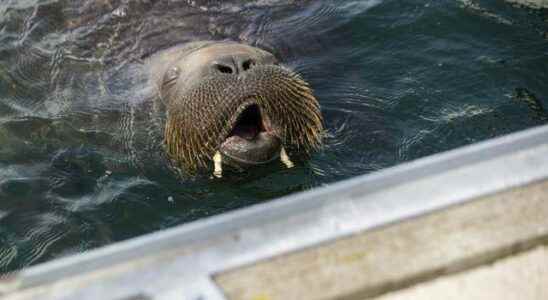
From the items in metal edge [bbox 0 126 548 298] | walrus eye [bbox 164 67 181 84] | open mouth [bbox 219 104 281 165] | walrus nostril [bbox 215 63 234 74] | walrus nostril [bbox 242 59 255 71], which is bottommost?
open mouth [bbox 219 104 281 165]

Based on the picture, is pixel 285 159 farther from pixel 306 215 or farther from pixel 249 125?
pixel 306 215

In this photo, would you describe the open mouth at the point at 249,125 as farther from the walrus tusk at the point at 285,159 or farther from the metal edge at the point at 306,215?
the metal edge at the point at 306,215

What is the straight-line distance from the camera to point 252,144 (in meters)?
5.51

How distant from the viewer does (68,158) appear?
251 inches

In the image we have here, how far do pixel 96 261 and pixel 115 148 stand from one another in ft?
13.4

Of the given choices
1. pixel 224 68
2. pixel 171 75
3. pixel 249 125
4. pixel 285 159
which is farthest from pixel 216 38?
pixel 285 159

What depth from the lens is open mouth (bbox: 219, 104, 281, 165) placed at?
5508 mm

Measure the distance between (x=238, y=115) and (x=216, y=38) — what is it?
192cm

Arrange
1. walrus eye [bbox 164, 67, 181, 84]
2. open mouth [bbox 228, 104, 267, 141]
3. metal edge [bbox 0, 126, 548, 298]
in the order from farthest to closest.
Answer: walrus eye [bbox 164, 67, 181, 84]
open mouth [bbox 228, 104, 267, 141]
metal edge [bbox 0, 126, 548, 298]

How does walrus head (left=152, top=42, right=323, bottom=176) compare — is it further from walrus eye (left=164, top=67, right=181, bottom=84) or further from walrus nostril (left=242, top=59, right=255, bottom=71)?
walrus eye (left=164, top=67, right=181, bottom=84)

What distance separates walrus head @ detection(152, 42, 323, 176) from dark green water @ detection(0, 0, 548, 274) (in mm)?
275

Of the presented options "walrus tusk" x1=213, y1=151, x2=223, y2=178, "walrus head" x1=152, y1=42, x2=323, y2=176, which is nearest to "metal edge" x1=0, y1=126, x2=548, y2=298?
"walrus head" x1=152, y1=42, x2=323, y2=176

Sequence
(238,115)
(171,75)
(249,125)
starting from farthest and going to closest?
(171,75) < (249,125) < (238,115)

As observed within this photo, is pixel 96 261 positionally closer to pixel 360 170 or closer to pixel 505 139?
pixel 505 139
